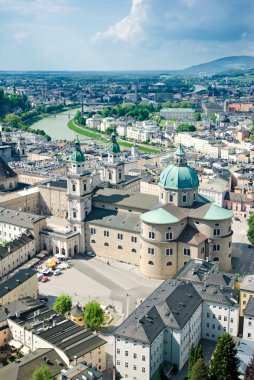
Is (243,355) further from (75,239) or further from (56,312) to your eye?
(75,239)

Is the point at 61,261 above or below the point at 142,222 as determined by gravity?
below

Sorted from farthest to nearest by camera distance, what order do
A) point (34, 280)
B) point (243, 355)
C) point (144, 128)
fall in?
point (144, 128) → point (34, 280) → point (243, 355)

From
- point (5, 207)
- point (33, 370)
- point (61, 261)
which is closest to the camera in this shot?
point (33, 370)

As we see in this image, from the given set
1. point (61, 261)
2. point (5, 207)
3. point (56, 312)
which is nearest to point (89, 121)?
point (5, 207)

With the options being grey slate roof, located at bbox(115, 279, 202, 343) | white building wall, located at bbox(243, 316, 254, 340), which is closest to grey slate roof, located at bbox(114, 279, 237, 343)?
grey slate roof, located at bbox(115, 279, 202, 343)

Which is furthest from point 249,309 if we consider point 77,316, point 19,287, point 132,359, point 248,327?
point 19,287

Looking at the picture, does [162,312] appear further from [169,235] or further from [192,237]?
[192,237]

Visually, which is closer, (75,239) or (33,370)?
(33,370)
